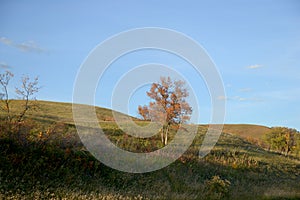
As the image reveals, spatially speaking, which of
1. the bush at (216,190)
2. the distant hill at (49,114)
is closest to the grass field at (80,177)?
the bush at (216,190)

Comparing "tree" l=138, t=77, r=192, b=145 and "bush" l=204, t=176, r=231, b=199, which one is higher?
"tree" l=138, t=77, r=192, b=145

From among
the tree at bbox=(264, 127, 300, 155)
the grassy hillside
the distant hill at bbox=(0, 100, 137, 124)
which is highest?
the grassy hillside

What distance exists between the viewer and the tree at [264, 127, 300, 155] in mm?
58438

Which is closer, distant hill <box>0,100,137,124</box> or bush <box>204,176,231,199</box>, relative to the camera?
bush <box>204,176,231,199</box>

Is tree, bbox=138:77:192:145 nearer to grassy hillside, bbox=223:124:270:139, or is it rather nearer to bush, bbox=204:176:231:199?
bush, bbox=204:176:231:199

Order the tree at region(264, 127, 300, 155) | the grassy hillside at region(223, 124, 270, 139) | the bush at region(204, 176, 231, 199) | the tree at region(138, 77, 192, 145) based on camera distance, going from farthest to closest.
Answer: the grassy hillside at region(223, 124, 270, 139) < the tree at region(264, 127, 300, 155) < the tree at region(138, 77, 192, 145) < the bush at region(204, 176, 231, 199)

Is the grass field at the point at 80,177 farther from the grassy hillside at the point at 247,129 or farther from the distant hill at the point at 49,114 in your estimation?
the grassy hillside at the point at 247,129

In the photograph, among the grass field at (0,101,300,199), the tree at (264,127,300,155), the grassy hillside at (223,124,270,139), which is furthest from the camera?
the grassy hillside at (223,124,270,139)

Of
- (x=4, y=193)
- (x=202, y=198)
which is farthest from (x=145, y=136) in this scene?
(x=4, y=193)

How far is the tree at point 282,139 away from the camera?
192ft

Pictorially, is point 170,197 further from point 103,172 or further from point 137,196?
point 103,172

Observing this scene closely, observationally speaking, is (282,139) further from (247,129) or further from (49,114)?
(247,129)

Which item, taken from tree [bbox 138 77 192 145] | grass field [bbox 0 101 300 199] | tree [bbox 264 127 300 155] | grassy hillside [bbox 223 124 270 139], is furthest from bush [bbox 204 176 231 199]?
grassy hillside [bbox 223 124 270 139]

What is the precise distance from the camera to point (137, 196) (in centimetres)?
1159
